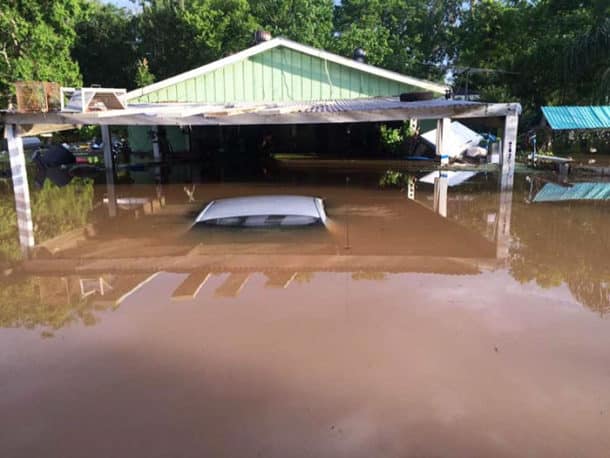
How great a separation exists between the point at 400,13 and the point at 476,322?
4491cm

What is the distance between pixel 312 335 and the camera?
15.5 feet

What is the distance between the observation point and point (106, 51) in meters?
35.8

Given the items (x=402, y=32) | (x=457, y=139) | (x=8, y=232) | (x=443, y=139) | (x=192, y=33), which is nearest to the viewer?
(x=8, y=232)

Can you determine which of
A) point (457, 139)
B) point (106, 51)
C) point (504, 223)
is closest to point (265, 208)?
point (504, 223)

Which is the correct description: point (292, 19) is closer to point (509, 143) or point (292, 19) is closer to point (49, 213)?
point (509, 143)

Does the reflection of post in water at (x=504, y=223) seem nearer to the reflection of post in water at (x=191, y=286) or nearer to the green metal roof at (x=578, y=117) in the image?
the reflection of post in water at (x=191, y=286)

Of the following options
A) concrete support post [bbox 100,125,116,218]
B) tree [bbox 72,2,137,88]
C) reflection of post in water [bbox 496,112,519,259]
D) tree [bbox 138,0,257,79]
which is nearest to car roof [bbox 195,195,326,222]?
concrete support post [bbox 100,125,116,218]

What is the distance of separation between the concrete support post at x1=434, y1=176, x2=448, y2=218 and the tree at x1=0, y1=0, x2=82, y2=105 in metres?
21.2

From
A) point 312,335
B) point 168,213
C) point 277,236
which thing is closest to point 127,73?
point 168,213

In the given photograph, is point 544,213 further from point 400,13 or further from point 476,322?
point 400,13

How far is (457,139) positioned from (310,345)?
18459 mm

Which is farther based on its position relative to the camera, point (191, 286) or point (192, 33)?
point (192, 33)

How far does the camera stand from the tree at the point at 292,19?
33844 millimetres

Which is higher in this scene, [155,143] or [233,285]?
[155,143]
